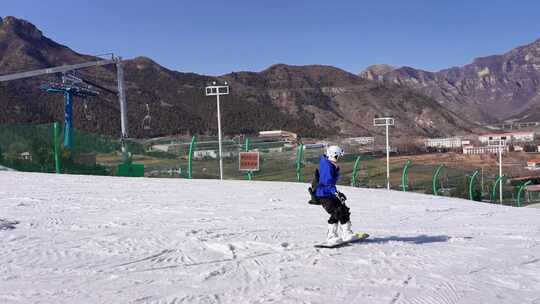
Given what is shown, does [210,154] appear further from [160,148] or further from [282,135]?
[282,135]

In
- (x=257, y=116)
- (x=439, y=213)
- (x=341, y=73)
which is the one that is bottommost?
(x=439, y=213)

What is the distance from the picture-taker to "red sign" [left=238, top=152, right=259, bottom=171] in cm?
1743

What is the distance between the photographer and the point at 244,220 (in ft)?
27.0

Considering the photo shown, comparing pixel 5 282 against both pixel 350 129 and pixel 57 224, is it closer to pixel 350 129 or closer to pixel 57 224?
pixel 57 224

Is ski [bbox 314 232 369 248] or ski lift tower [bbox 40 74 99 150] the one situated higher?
ski lift tower [bbox 40 74 99 150]

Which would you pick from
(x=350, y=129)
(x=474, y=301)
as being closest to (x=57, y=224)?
(x=474, y=301)

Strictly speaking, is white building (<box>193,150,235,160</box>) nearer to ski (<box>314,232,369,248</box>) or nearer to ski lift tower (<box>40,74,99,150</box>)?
ski (<box>314,232,369,248</box>)

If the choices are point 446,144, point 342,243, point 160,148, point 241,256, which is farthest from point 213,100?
point 241,256

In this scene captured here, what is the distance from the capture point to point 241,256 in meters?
5.57

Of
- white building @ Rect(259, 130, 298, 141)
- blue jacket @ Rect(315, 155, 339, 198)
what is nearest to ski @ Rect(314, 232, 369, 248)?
blue jacket @ Rect(315, 155, 339, 198)

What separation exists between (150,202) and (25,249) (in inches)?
193

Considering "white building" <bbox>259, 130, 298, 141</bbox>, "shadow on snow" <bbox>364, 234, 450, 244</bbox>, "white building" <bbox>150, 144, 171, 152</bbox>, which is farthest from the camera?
"white building" <bbox>259, 130, 298, 141</bbox>

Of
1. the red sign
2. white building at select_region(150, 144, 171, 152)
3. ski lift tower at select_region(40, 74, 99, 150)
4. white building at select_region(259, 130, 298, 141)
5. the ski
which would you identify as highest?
ski lift tower at select_region(40, 74, 99, 150)

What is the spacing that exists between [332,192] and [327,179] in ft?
0.54
